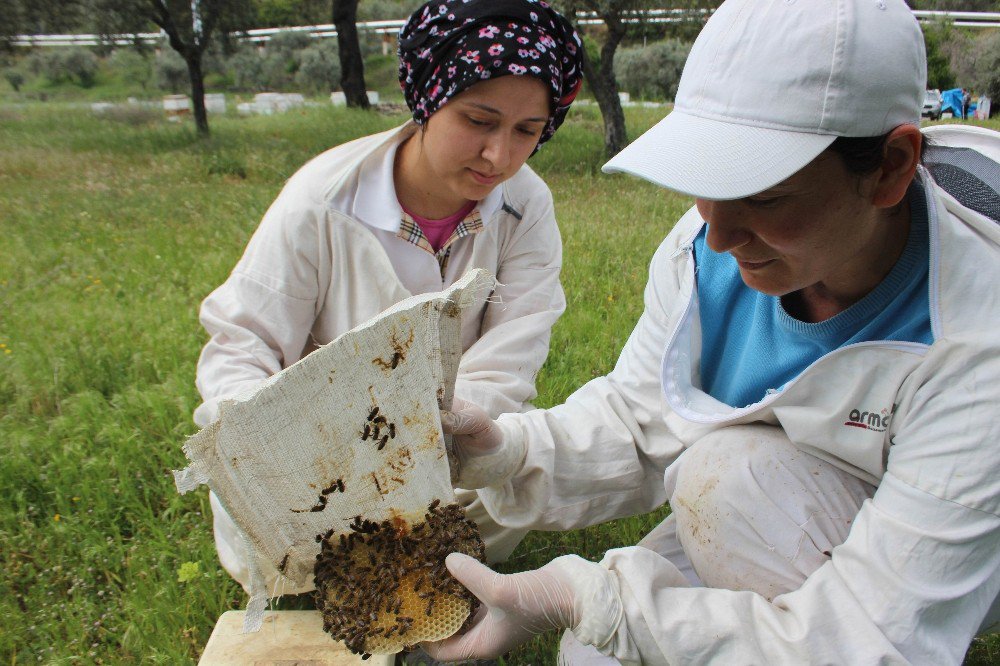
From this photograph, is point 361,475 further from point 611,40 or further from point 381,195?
point 611,40

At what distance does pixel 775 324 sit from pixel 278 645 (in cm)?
173

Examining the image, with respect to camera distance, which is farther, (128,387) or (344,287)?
(128,387)

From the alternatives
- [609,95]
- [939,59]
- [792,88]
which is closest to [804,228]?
[792,88]

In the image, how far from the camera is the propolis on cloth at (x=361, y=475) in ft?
6.44

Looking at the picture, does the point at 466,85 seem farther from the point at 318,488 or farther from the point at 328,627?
the point at 328,627

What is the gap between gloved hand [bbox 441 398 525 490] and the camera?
2270 mm

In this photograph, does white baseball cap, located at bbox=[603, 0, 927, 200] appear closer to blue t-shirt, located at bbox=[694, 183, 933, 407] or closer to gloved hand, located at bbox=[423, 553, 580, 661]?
blue t-shirt, located at bbox=[694, 183, 933, 407]

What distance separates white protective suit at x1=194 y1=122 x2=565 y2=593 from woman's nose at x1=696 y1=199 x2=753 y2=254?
973 mm

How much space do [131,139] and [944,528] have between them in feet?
47.5

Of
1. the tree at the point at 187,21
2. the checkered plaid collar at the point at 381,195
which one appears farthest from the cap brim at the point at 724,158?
the tree at the point at 187,21

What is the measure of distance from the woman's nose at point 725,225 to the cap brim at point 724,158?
14 centimetres

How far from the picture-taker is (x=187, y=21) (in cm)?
1463

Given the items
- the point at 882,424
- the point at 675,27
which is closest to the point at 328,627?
the point at 882,424

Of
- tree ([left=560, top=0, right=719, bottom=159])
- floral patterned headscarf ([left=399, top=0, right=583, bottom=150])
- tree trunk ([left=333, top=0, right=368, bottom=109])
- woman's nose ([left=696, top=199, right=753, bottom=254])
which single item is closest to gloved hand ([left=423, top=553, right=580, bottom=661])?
woman's nose ([left=696, top=199, right=753, bottom=254])
